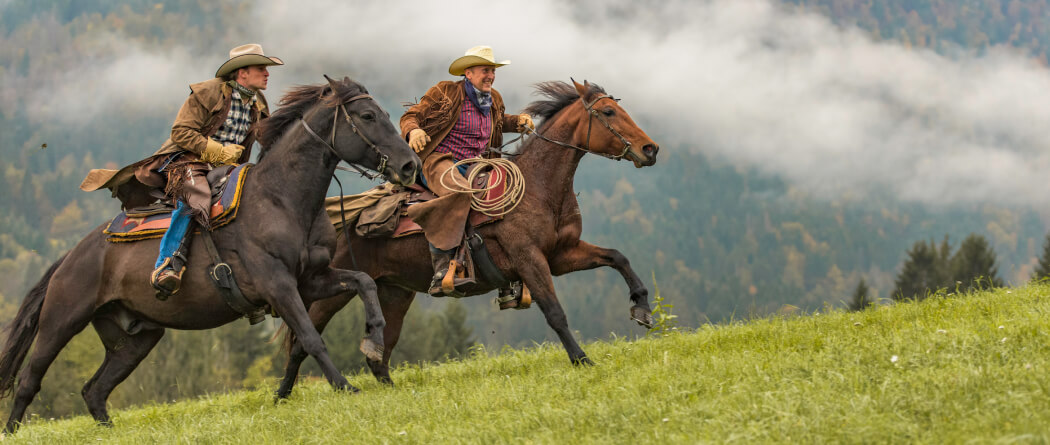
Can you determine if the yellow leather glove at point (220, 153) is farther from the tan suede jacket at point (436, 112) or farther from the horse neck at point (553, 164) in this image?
the horse neck at point (553, 164)

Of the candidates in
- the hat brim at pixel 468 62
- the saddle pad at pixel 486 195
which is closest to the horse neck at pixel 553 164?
the saddle pad at pixel 486 195

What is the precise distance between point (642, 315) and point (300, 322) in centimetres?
328

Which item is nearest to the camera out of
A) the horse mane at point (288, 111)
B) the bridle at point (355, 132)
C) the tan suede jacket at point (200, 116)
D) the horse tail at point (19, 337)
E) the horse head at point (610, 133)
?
the bridle at point (355, 132)

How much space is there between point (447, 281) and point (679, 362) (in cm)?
277

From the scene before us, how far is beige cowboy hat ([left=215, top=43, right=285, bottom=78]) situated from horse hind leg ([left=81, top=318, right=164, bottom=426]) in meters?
2.84

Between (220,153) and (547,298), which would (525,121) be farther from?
(220,153)

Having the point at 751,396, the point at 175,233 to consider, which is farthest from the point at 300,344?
the point at 751,396

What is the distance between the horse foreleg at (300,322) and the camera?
7863 millimetres

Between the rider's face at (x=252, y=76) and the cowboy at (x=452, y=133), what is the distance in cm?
152

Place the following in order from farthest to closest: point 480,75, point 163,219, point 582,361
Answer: point 480,75 < point 163,219 < point 582,361

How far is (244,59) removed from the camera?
8984 mm

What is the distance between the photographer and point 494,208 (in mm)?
8953

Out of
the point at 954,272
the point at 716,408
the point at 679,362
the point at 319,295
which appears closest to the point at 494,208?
the point at 319,295

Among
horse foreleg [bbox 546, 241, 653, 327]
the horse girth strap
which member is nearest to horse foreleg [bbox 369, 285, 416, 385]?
the horse girth strap
